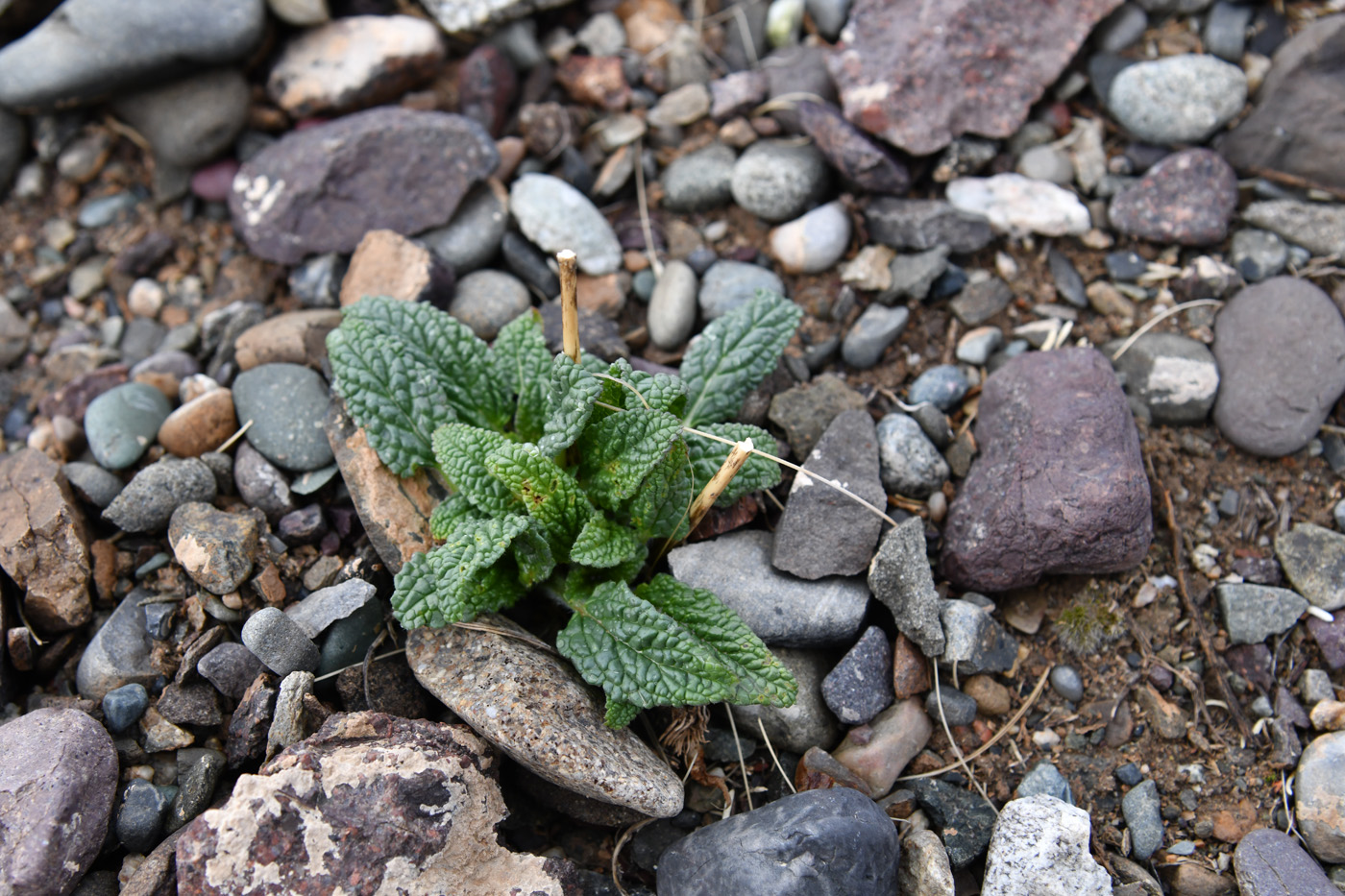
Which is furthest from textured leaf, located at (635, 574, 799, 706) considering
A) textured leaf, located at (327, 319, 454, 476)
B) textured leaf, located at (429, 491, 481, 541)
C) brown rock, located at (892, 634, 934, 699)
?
textured leaf, located at (327, 319, 454, 476)

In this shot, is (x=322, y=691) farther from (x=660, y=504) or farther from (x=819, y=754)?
(x=819, y=754)

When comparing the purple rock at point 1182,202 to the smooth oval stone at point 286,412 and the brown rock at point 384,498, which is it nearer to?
the brown rock at point 384,498

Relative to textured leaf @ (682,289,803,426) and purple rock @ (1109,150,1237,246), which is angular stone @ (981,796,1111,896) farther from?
purple rock @ (1109,150,1237,246)

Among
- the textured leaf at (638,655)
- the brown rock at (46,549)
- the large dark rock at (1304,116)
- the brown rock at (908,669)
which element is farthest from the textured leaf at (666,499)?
the large dark rock at (1304,116)

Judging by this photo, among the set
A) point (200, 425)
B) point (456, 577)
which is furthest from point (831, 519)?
point (200, 425)

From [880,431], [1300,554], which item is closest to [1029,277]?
[880,431]

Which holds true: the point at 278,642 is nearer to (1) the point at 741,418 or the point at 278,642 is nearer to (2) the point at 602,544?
(2) the point at 602,544
